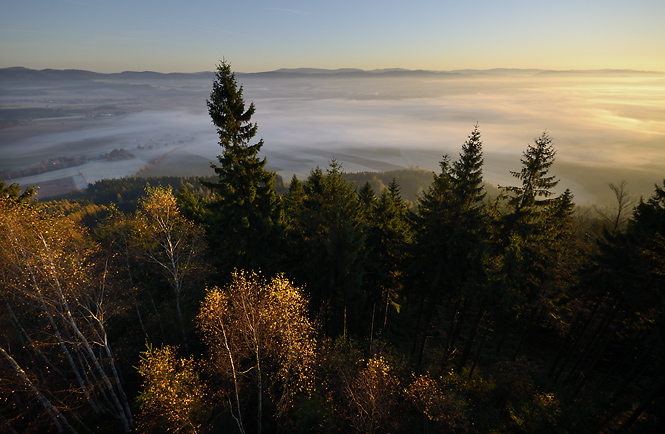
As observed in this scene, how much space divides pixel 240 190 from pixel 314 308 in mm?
12183

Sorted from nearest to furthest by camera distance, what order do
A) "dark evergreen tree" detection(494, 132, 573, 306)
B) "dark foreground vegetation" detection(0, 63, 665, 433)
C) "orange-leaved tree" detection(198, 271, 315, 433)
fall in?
1. "orange-leaved tree" detection(198, 271, 315, 433)
2. "dark foreground vegetation" detection(0, 63, 665, 433)
3. "dark evergreen tree" detection(494, 132, 573, 306)

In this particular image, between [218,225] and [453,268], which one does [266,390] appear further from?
[453,268]

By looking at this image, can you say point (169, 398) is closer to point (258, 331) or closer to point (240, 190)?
point (258, 331)

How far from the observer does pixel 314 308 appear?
24.1 metres

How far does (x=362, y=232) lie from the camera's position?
20391 millimetres

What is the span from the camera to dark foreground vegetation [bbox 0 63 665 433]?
1411cm

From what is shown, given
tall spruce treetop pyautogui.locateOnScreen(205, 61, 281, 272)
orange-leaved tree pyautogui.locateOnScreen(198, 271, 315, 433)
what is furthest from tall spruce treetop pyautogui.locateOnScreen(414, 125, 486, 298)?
tall spruce treetop pyautogui.locateOnScreen(205, 61, 281, 272)

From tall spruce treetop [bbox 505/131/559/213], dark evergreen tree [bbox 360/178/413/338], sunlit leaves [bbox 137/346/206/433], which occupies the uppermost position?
tall spruce treetop [bbox 505/131/559/213]

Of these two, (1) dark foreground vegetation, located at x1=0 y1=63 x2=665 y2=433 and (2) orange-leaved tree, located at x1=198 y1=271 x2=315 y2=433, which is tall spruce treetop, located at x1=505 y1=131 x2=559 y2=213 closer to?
(1) dark foreground vegetation, located at x1=0 y1=63 x2=665 y2=433

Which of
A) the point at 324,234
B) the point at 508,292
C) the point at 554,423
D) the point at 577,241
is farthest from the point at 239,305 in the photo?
the point at 577,241

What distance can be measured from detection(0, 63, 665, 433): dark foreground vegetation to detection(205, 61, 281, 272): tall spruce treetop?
132 millimetres

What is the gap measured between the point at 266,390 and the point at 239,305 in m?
6.88

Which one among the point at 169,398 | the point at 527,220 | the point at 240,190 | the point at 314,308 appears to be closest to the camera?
the point at 169,398

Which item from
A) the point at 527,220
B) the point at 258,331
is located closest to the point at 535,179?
the point at 527,220
